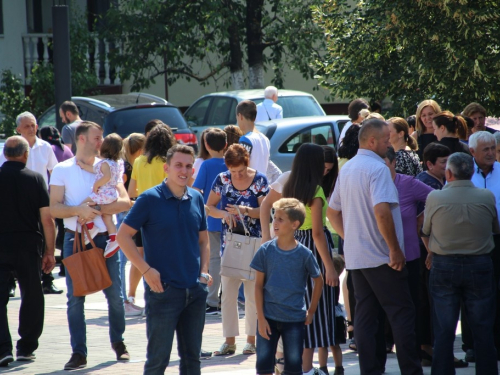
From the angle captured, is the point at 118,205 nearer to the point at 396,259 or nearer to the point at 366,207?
the point at 366,207

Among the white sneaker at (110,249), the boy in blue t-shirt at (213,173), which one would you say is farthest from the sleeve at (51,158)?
the white sneaker at (110,249)

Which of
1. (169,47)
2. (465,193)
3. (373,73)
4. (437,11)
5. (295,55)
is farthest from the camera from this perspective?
(295,55)

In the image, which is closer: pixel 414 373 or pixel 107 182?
pixel 414 373

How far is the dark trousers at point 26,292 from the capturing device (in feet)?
26.9

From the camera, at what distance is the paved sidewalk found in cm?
772

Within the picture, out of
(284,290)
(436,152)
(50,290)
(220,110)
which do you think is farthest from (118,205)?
(220,110)

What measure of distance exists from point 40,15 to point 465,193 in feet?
74.3

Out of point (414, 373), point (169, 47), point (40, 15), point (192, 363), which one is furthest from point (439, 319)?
point (40, 15)

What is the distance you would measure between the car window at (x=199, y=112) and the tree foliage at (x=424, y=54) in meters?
7.59

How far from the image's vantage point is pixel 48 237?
8.17 metres

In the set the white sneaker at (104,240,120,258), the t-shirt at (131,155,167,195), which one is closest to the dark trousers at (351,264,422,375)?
the white sneaker at (104,240,120,258)

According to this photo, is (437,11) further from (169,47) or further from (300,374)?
(169,47)

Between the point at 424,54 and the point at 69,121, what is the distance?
18.0ft

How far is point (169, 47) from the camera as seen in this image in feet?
80.7
